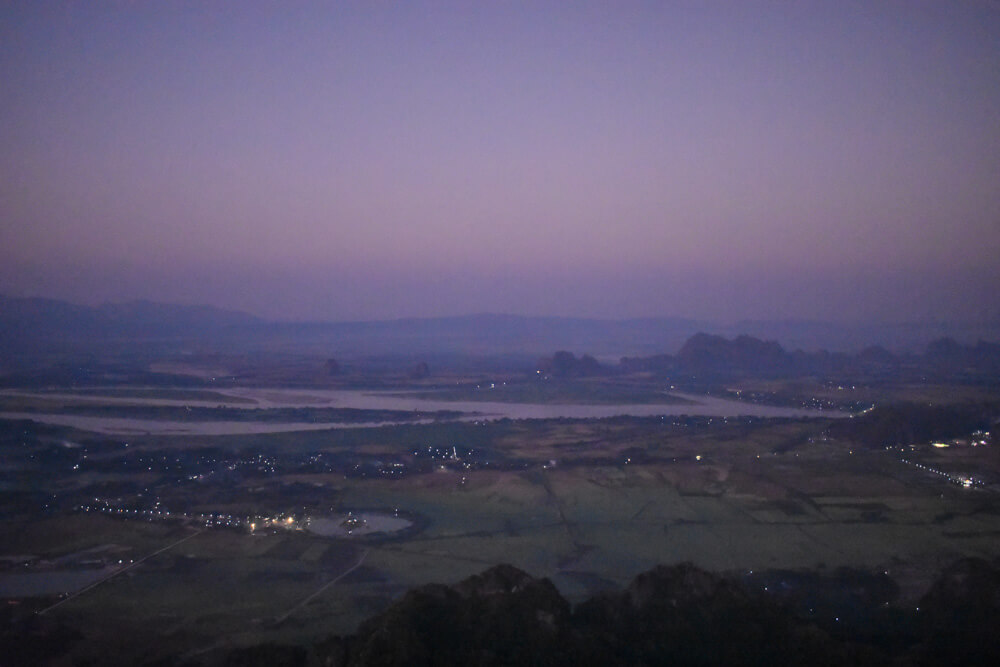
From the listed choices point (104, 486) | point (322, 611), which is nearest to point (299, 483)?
point (104, 486)

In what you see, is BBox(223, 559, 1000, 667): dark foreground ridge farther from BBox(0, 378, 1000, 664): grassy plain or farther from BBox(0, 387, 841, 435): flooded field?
BBox(0, 387, 841, 435): flooded field

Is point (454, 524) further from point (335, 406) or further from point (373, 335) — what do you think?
point (373, 335)

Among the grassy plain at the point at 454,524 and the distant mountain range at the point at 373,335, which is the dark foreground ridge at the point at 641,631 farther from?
the distant mountain range at the point at 373,335

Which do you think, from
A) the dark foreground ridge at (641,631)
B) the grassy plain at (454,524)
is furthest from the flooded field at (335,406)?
the dark foreground ridge at (641,631)

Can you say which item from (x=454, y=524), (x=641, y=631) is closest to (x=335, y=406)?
(x=454, y=524)

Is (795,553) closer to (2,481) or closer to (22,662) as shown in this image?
(22,662)

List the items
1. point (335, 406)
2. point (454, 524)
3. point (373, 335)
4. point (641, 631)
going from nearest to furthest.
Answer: point (641, 631) < point (454, 524) < point (335, 406) < point (373, 335)

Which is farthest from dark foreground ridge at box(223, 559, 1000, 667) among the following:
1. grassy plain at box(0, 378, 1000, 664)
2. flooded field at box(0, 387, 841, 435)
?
flooded field at box(0, 387, 841, 435)

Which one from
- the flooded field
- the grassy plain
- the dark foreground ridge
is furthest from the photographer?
the flooded field
